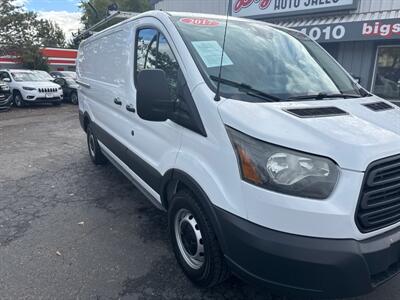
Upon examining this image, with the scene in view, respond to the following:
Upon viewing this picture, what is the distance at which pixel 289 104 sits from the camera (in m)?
2.38

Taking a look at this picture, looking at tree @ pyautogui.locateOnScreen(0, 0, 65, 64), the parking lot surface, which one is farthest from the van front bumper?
tree @ pyautogui.locateOnScreen(0, 0, 65, 64)

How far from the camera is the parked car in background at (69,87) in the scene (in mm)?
17438

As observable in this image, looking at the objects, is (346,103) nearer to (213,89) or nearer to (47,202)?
(213,89)

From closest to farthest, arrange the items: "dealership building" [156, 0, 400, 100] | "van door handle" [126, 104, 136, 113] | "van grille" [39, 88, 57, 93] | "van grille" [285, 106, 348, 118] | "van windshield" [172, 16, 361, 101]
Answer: "van grille" [285, 106, 348, 118], "van windshield" [172, 16, 361, 101], "van door handle" [126, 104, 136, 113], "dealership building" [156, 0, 400, 100], "van grille" [39, 88, 57, 93]

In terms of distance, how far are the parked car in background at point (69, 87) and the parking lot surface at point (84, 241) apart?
11.9m

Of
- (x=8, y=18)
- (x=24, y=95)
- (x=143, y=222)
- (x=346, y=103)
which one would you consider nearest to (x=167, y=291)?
(x=143, y=222)

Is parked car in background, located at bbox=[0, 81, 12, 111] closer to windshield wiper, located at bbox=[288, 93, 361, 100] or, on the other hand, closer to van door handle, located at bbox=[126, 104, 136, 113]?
van door handle, located at bbox=[126, 104, 136, 113]

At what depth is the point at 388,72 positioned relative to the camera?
9336 mm

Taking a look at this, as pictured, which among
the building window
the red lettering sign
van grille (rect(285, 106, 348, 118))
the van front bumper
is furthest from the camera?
the red lettering sign

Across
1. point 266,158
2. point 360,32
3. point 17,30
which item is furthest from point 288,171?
point 17,30

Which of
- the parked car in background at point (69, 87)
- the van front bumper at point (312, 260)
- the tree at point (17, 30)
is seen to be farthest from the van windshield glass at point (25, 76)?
the van front bumper at point (312, 260)

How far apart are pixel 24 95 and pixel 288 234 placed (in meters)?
15.5

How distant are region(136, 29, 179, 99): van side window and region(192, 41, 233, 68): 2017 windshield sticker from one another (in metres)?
0.23

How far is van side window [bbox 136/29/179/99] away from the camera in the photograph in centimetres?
279
